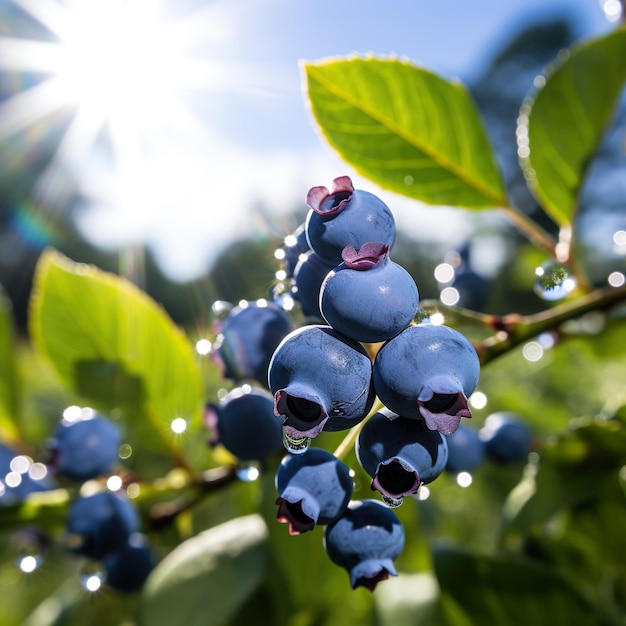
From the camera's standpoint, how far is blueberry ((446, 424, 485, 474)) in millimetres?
1033

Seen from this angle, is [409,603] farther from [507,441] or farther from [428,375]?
[428,375]

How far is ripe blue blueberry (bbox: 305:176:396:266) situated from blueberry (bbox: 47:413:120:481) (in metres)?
0.65

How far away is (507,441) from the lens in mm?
1188

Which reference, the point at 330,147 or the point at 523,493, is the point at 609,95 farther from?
the point at 523,493

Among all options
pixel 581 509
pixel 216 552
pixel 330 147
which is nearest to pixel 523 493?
pixel 581 509

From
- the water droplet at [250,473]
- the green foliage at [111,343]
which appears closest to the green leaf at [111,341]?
the green foliage at [111,343]

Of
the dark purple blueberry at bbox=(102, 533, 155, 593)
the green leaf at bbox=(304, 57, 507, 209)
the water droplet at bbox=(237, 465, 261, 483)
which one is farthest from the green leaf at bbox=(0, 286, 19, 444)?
the green leaf at bbox=(304, 57, 507, 209)

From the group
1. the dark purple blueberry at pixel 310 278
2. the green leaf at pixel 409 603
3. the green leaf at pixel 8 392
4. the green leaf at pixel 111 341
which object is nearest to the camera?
the dark purple blueberry at pixel 310 278

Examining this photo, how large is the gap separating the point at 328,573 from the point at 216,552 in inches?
7.3

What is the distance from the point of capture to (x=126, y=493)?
1018mm

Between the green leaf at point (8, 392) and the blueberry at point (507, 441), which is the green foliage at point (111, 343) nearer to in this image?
the green leaf at point (8, 392)

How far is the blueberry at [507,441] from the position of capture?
3.85ft

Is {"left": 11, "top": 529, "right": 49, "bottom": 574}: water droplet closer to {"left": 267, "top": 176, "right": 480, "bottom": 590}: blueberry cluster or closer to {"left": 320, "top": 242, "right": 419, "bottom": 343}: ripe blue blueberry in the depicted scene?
{"left": 267, "top": 176, "right": 480, "bottom": 590}: blueberry cluster

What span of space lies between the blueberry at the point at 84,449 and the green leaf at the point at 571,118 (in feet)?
2.68
